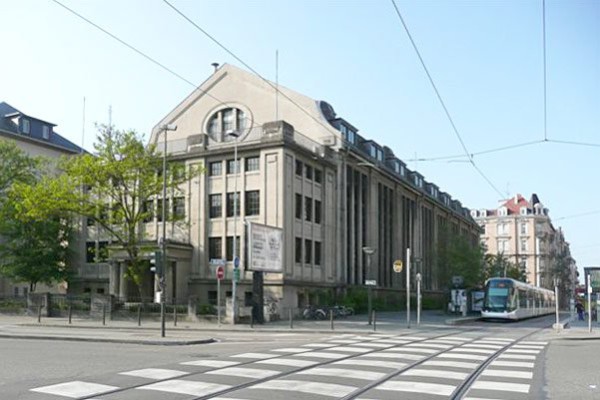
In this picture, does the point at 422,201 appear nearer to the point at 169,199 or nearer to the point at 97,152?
the point at 169,199

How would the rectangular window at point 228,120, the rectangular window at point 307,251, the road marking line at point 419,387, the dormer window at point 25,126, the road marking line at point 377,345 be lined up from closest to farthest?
the road marking line at point 419,387
the road marking line at point 377,345
the rectangular window at point 307,251
the rectangular window at point 228,120
the dormer window at point 25,126

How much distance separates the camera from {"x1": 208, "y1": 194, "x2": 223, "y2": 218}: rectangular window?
149ft

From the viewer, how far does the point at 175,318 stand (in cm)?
3412

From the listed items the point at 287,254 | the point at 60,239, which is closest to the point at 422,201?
the point at 287,254

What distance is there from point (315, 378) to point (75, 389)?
14.0ft

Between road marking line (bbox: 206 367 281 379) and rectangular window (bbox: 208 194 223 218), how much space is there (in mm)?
31964

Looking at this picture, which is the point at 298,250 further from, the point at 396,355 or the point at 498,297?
the point at 396,355

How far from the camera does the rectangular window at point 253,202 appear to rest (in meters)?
44.1

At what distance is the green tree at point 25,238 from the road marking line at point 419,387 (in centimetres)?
3997

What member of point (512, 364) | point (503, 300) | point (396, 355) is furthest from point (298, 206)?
point (512, 364)

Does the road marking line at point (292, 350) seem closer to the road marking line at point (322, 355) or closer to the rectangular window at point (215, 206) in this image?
the road marking line at point (322, 355)

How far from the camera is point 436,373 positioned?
1359 cm

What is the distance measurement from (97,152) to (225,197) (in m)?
9.23

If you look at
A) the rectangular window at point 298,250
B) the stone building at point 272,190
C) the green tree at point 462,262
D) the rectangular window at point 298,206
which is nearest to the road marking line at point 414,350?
the stone building at point 272,190
